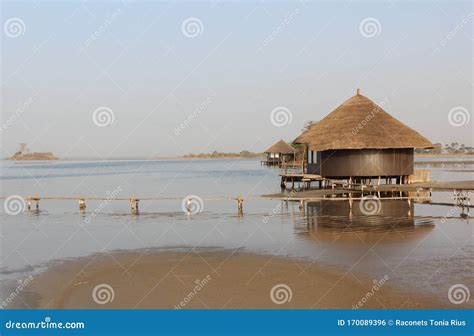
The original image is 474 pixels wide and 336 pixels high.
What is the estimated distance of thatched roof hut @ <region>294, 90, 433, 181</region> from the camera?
103 ft

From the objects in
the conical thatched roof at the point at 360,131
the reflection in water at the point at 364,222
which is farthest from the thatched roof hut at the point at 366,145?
the reflection in water at the point at 364,222

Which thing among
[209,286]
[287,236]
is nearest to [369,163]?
[287,236]

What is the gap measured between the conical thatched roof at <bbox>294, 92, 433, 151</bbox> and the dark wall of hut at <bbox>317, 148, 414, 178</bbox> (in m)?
0.84

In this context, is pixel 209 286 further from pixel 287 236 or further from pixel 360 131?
pixel 360 131

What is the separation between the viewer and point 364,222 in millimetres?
22906

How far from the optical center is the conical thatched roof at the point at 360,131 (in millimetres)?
31234

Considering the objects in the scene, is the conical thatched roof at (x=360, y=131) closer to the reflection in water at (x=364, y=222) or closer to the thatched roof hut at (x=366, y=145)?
the thatched roof hut at (x=366, y=145)

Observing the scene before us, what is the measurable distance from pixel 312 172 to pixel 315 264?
23832 mm

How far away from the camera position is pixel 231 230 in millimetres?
21922

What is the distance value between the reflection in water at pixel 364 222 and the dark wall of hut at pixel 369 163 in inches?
80.4

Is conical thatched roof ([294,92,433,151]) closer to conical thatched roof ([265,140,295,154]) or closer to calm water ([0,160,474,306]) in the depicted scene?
calm water ([0,160,474,306])

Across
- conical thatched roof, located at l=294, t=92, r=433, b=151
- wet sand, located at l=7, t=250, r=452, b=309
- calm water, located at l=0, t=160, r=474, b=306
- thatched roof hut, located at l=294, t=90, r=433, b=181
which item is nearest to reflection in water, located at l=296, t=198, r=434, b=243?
calm water, located at l=0, t=160, r=474, b=306

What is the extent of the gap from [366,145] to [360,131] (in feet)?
4.43

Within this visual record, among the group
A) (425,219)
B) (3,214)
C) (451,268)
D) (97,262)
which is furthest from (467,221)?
(3,214)
